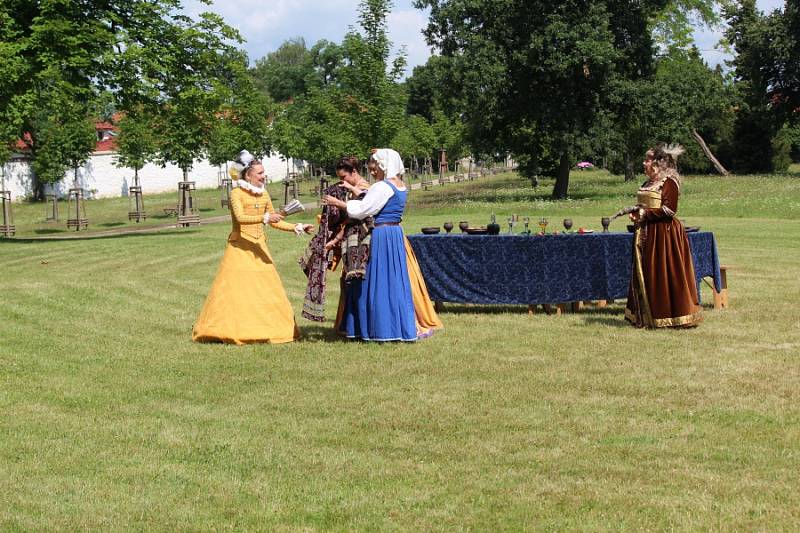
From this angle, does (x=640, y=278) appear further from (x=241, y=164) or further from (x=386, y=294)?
(x=241, y=164)

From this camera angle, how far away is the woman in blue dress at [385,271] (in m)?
10.6

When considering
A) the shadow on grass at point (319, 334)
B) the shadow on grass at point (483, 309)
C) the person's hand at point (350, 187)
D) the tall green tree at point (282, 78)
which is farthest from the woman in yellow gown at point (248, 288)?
the tall green tree at point (282, 78)

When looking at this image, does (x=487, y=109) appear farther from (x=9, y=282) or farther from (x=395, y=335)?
(x=395, y=335)

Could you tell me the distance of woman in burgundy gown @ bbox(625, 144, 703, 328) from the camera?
37.5 feet

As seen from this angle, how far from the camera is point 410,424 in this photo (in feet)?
24.3

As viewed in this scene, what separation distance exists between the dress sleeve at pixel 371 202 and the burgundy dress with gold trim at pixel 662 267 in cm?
318

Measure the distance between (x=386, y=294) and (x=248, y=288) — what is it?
155cm

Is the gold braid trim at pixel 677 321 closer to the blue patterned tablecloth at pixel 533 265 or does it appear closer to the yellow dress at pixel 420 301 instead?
the blue patterned tablecloth at pixel 533 265

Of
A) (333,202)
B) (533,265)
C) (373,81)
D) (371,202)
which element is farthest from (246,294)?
(373,81)

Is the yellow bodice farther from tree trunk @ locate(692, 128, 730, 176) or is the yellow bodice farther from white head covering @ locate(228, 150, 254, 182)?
tree trunk @ locate(692, 128, 730, 176)

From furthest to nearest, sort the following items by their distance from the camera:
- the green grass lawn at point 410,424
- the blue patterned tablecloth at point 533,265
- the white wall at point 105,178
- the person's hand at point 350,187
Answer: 1. the white wall at point 105,178
2. the blue patterned tablecloth at point 533,265
3. the person's hand at point 350,187
4. the green grass lawn at point 410,424

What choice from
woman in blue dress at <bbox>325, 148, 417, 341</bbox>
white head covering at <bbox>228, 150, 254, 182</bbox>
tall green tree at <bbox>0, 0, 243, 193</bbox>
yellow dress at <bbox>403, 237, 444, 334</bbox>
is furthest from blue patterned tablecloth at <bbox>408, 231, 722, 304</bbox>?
tall green tree at <bbox>0, 0, 243, 193</bbox>

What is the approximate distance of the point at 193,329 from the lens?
1141cm

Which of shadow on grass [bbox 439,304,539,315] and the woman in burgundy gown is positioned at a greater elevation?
the woman in burgundy gown
